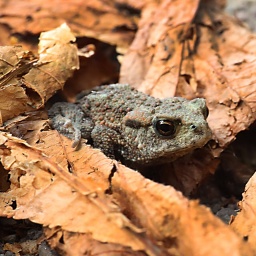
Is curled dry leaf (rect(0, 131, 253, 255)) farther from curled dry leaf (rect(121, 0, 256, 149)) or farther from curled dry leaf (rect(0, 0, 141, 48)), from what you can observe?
curled dry leaf (rect(0, 0, 141, 48))

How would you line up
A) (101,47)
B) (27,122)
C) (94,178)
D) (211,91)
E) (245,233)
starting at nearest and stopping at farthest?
(245,233) → (94,178) → (27,122) → (211,91) → (101,47)

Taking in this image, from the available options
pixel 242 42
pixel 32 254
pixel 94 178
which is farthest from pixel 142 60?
pixel 32 254

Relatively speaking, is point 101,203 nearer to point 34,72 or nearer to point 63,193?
point 63,193

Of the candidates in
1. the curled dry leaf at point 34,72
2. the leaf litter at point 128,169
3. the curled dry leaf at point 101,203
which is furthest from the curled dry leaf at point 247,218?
the curled dry leaf at point 34,72

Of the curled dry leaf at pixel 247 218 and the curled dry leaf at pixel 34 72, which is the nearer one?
the curled dry leaf at pixel 247 218

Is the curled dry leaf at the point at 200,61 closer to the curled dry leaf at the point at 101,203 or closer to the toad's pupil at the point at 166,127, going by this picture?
the toad's pupil at the point at 166,127

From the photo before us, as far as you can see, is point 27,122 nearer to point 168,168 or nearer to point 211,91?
point 168,168

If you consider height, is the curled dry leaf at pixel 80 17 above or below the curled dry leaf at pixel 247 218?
below
